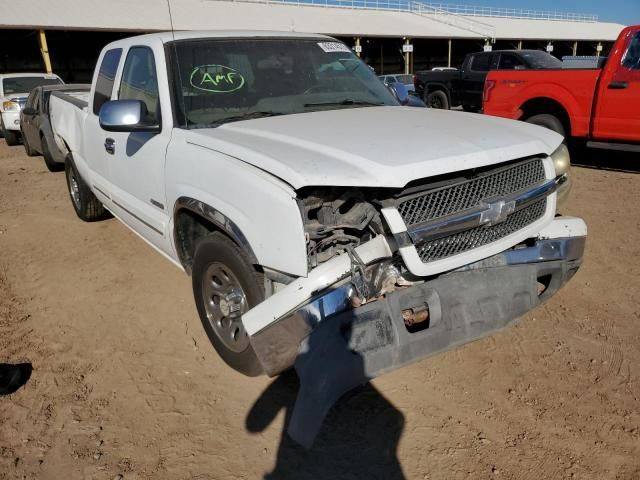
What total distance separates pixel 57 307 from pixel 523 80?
284 inches

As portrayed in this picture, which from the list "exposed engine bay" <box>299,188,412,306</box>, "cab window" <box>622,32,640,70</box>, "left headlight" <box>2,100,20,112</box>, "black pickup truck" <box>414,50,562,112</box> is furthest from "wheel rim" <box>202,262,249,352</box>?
"left headlight" <box>2,100,20,112</box>

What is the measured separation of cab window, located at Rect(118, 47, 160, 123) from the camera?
3.62 m

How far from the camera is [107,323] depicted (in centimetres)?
396

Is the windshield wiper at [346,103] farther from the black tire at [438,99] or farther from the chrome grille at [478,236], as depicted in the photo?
the black tire at [438,99]

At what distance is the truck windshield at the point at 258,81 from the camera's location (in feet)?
11.3

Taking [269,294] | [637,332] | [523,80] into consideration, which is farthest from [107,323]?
[523,80]

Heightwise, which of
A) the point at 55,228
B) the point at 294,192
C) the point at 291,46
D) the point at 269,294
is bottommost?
the point at 55,228

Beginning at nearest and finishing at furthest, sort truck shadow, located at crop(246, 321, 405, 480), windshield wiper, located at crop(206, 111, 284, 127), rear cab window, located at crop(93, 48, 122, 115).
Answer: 1. truck shadow, located at crop(246, 321, 405, 480)
2. windshield wiper, located at crop(206, 111, 284, 127)
3. rear cab window, located at crop(93, 48, 122, 115)

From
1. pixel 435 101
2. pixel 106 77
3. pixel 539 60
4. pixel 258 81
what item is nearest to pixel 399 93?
pixel 258 81

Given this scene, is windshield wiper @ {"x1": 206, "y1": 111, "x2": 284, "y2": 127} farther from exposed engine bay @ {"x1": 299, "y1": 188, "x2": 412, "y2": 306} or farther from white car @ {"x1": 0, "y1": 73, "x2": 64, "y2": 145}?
white car @ {"x1": 0, "y1": 73, "x2": 64, "y2": 145}

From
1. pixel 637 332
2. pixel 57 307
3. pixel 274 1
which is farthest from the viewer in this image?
pixel 274 1

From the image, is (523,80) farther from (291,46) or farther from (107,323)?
(107,323)

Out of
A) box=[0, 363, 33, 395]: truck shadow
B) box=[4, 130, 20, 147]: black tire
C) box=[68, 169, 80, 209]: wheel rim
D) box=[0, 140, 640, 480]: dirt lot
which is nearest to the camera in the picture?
box=[0, 140, 640, 480]: dirt lot

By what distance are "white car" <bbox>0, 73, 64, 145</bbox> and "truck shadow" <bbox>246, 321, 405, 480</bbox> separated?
44.1ft
